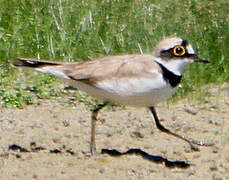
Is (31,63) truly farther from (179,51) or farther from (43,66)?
(179,51)

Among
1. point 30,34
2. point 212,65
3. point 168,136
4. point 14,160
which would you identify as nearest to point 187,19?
point 212,65

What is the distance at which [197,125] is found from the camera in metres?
7.36

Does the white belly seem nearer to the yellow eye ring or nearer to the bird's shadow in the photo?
the yellow eye ring

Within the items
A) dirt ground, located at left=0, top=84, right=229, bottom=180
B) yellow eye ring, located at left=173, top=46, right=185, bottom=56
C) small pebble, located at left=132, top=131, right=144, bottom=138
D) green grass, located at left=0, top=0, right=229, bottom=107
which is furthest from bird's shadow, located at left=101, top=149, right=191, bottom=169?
green grass, located at left=0, top=0, right=229, bottom=107

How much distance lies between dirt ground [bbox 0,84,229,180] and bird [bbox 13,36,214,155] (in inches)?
14.8

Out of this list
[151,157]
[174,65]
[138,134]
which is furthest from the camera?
[138,134]

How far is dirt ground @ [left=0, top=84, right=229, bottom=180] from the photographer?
6.00 m

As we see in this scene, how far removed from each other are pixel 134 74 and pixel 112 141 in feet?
3.21

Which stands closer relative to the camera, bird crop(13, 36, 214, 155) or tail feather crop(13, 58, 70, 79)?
bird crop(13, 36, 214, 155)

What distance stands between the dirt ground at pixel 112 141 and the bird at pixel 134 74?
377 millimetres

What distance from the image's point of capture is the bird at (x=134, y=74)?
609 centimetres

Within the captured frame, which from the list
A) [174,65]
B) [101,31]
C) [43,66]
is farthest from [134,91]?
[101,31]

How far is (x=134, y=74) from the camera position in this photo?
244 inches

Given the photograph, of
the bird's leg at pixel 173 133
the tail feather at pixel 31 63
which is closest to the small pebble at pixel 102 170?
the bird's leg at pixel 173 133
